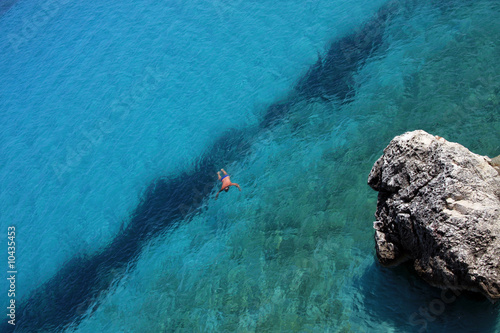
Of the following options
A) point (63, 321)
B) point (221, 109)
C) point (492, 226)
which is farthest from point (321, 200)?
point (63, 321)

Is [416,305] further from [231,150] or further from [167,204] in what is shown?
[167,204]

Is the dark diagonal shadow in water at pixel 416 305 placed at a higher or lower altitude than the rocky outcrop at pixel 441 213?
lower

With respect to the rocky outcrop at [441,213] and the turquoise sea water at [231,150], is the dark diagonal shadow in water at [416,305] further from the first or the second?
the rocky outcrop at [441,213]

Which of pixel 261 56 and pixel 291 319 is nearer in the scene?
pixel 291 319

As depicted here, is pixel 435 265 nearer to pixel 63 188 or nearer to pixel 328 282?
pixel 328 282

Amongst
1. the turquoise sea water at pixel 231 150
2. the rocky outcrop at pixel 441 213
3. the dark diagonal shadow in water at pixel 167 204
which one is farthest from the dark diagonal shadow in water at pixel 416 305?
the dark diagonal shadow in water at pixel 167 204
